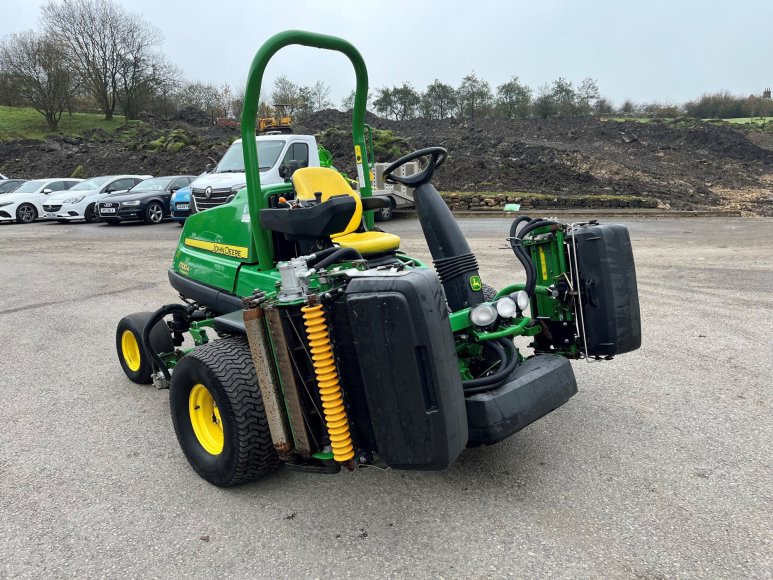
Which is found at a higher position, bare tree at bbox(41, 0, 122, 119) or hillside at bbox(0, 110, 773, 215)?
bare tree at bbox(41, 0, 122, 119)

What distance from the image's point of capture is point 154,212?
650 inches

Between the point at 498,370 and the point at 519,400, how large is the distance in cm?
25

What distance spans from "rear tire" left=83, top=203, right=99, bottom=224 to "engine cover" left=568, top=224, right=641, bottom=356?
17.7 meters

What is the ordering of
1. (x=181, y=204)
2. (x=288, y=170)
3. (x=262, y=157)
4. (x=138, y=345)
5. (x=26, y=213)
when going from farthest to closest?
(x=26, y=213) → (x=181, y=204) → (x=262, y=157) → (x=138, y=345) → (x=288, y=170)

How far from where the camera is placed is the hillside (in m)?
19.0

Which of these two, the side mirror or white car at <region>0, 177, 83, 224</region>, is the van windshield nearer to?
the side mirror

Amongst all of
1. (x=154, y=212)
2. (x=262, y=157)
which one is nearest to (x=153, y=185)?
(x=154, y=212)

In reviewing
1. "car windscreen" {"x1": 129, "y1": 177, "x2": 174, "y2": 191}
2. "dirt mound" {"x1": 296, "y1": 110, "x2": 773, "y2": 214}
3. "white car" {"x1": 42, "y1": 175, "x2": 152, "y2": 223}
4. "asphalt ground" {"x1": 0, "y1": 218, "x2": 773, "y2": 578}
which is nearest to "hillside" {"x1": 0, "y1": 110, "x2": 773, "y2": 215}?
"dirt mound" {"x1": 296, "y1": 110, "x2": 773, "y2": 214}

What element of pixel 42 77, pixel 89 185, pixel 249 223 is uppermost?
pixel 42 77

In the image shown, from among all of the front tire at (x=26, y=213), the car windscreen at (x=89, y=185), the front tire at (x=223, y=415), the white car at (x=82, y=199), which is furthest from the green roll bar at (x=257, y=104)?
the front tire at (x=26, y=213)

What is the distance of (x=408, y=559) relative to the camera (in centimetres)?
236

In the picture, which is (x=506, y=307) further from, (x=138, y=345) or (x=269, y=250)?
(x=138, y=345)

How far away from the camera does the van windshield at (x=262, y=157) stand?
11.7 m

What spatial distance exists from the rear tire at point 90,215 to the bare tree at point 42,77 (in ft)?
85.5
